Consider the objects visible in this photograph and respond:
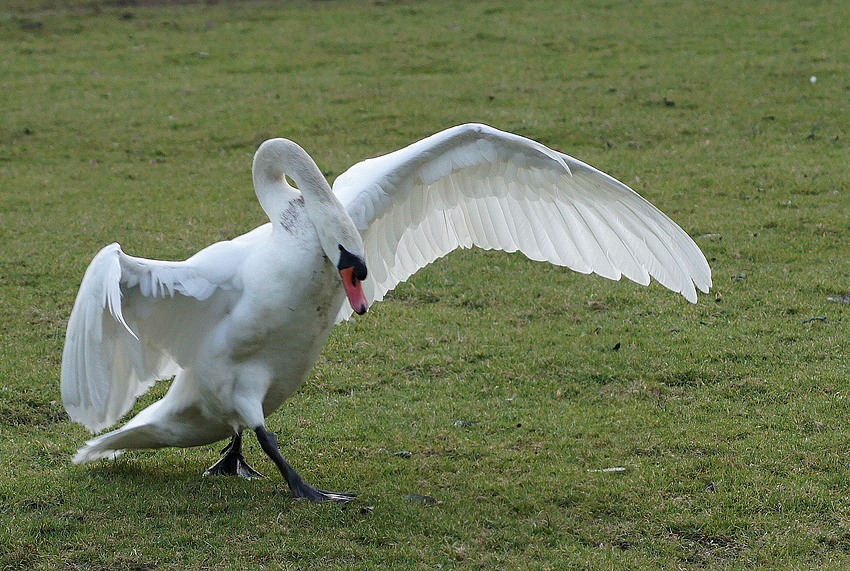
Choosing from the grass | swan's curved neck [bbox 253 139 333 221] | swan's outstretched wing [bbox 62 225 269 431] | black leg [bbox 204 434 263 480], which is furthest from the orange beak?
black leg [bbox 204 434 263 480]

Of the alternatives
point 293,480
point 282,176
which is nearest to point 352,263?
point 282,176

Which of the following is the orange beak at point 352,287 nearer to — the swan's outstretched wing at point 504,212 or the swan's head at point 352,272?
the swan's head at point 352,272

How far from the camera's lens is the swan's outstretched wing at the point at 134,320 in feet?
15.9

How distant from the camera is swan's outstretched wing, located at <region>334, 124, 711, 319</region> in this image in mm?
5797

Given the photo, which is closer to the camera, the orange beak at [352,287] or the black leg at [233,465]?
the orange beak at [352,287]

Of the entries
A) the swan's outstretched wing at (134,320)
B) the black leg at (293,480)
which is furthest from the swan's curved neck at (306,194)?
the black leg at (293,480)

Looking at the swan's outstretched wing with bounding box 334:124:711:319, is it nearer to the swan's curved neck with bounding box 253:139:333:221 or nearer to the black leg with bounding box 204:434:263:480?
the swan's curved neck with bounding box 253:139:333:221

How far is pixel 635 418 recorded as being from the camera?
6.44 m

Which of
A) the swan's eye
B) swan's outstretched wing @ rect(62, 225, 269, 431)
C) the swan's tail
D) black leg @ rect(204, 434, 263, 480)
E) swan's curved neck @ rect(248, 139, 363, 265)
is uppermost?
swan's curved neck @ rect(248, 139, 363, 265)

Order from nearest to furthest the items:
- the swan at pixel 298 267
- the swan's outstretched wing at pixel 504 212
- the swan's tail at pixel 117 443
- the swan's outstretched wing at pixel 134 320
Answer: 1. the swan's outstretched wing at pixel 134 320
2. the swan at pixel 298 267
3. the swan's tail at pixel 117 443
4. the swan's outstretched wing at pixel 504 212

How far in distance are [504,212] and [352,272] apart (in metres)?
1.43

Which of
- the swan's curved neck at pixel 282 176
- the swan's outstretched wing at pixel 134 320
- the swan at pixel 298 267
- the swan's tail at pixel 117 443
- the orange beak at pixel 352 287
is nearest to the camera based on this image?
the swan's outstretched wing at pixel 134 320

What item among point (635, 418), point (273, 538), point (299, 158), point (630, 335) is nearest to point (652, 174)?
point (630, 335)

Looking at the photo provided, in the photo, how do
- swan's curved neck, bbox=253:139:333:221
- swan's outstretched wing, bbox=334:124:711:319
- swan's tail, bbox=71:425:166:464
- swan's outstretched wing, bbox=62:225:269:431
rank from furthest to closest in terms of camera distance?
swan's outstretched wing, bbox=334:124:711:319
swan's tail, bbox=71:425:166:464
swan's curved neck, bbox=253:139:333:221
swan's outstretched wing, bbox=62:225:269:431
